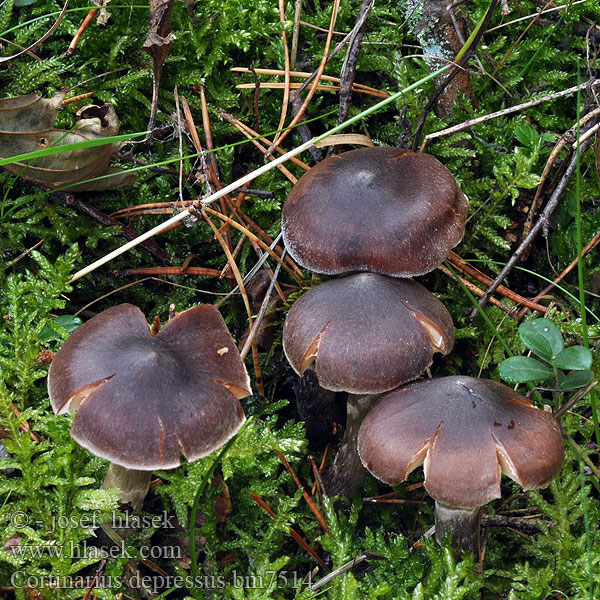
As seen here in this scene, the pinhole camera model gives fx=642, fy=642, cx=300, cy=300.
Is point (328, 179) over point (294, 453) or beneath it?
over

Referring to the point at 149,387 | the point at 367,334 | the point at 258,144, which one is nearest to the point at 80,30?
the point at 258,144

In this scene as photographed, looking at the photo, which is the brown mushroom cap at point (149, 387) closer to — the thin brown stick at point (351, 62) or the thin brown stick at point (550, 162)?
the thin brown stick at point (351, 62)

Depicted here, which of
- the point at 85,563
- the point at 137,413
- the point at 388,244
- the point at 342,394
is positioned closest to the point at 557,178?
the point at 388,244

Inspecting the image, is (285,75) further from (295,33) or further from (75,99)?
(75,99)

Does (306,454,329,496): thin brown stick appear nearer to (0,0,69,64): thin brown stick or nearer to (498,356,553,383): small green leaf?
(498,356,553,383): small green leaf

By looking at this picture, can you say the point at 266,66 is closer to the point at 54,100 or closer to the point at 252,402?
the point at 54,100

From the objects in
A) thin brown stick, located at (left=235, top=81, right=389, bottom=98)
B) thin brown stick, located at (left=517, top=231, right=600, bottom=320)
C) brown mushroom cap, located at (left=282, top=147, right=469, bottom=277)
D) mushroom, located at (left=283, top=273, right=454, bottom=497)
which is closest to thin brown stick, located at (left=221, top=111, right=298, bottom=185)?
thin brown stick, located at (left=235, top=81, right=389, bottom=98)
